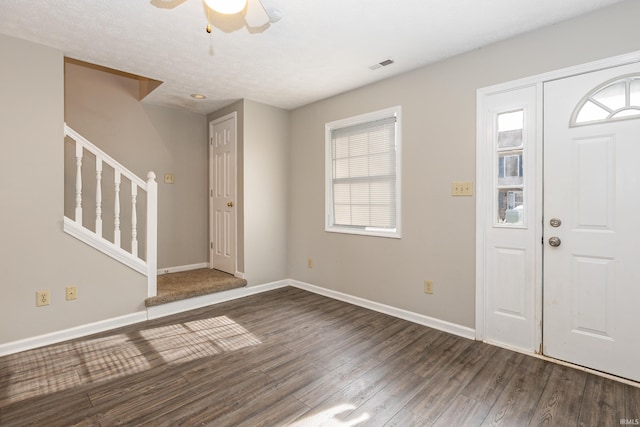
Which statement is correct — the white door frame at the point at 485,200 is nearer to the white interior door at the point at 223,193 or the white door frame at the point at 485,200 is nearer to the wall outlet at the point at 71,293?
the white interior door at the point at 223,193

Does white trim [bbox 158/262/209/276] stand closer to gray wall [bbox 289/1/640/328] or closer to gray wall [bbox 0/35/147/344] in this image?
gray wall [bbox 0/35/147/344]

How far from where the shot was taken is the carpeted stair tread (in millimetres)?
3316

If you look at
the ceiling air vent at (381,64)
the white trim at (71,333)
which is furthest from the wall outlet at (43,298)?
the ceiling air vent at (381,64)

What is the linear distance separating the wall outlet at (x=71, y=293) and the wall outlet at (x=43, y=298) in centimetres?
13

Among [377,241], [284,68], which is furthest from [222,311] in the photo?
[284,68]

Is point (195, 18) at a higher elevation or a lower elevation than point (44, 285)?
higher

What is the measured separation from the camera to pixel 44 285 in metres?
2.61

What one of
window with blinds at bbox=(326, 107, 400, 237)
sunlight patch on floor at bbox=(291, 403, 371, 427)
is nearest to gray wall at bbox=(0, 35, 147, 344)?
sunlight patch on floor at bbox=(291, 403, 371, 427)

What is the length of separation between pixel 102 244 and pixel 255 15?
2.37 metres

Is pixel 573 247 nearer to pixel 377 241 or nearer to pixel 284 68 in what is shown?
pixel 377 241

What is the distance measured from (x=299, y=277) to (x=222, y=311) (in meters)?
1.22

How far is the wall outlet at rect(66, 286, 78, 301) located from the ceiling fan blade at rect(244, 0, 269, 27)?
2651 mm

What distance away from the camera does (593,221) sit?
7.16 ft

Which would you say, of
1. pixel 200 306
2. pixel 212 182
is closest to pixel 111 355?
pixel 200 306
